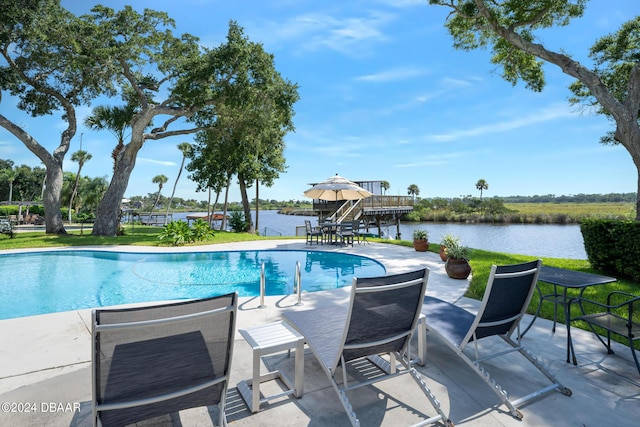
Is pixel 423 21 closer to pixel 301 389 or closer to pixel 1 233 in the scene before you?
pixel 301 389

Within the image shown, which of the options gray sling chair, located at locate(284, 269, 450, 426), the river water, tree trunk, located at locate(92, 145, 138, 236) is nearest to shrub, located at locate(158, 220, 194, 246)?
tree trunk, located at locate(92, 145, 138, 236)

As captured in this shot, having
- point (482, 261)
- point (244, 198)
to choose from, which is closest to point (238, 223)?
point (244, 198)

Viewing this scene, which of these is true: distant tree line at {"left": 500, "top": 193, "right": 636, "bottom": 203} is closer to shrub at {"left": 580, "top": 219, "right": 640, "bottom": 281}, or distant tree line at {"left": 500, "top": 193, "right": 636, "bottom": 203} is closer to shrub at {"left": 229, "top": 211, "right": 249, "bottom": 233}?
shrub at {"left": 229, "top": 211, "right": 249, "bottom": 233}

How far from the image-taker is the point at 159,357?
1.56m

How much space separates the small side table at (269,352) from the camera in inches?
87.1

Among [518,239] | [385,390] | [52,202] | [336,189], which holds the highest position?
[336,189]

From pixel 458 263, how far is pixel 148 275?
25.5 ft

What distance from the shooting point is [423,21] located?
12.3 m

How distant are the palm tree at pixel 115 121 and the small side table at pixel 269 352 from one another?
17279mm

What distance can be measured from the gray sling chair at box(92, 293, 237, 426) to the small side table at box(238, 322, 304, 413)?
466 millimetres

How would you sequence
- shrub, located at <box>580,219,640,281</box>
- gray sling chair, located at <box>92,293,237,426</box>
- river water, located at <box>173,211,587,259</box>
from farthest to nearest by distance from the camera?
river water, located at <box>173,211,587,259</box>
shrub, located at <box>580,219,640,281</box>
gray sling chair, located at <box>92,293,237,426</box>

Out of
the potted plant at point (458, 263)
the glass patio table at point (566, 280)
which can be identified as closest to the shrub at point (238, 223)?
the potted plant at point (458, 263)

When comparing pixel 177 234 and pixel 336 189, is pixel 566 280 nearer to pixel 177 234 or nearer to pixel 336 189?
pixel 336 189

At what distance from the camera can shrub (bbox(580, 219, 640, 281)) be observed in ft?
20.0
